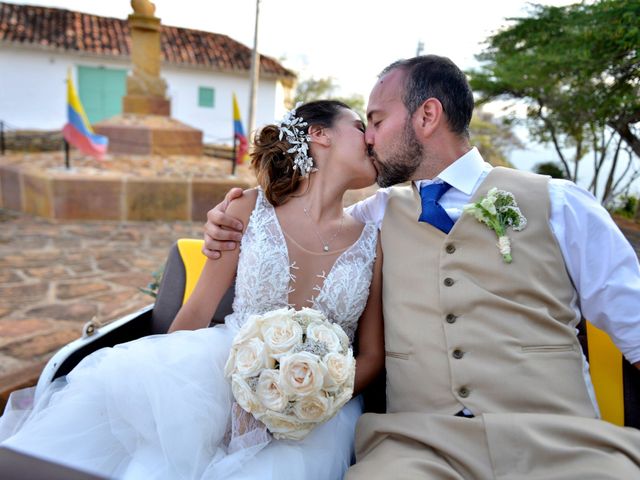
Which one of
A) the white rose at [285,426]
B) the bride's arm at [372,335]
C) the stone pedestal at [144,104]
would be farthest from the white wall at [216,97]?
the white rose at [285,426]

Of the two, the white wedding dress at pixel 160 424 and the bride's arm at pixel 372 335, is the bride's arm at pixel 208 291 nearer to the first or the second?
the white wedding dress at pixel 160 424

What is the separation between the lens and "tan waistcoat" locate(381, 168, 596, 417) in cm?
176

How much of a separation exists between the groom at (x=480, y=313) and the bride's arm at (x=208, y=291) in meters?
0.08

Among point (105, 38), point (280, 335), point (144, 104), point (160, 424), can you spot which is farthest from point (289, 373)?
point (105, 38)

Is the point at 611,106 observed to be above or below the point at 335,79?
below

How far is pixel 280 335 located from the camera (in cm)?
151

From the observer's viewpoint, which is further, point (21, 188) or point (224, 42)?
point (224, 42)

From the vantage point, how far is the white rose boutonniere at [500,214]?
185 cm

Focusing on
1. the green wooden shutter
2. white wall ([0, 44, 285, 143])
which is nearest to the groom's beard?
white wall ([0, 44, 285, 143])

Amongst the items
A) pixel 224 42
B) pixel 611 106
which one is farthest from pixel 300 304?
pixel 224 42

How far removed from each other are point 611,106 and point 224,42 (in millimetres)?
20912

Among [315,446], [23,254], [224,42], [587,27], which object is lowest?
[23,254]

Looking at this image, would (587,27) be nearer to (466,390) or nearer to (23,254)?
(466,390)

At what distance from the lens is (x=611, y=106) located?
7402 millimetres
